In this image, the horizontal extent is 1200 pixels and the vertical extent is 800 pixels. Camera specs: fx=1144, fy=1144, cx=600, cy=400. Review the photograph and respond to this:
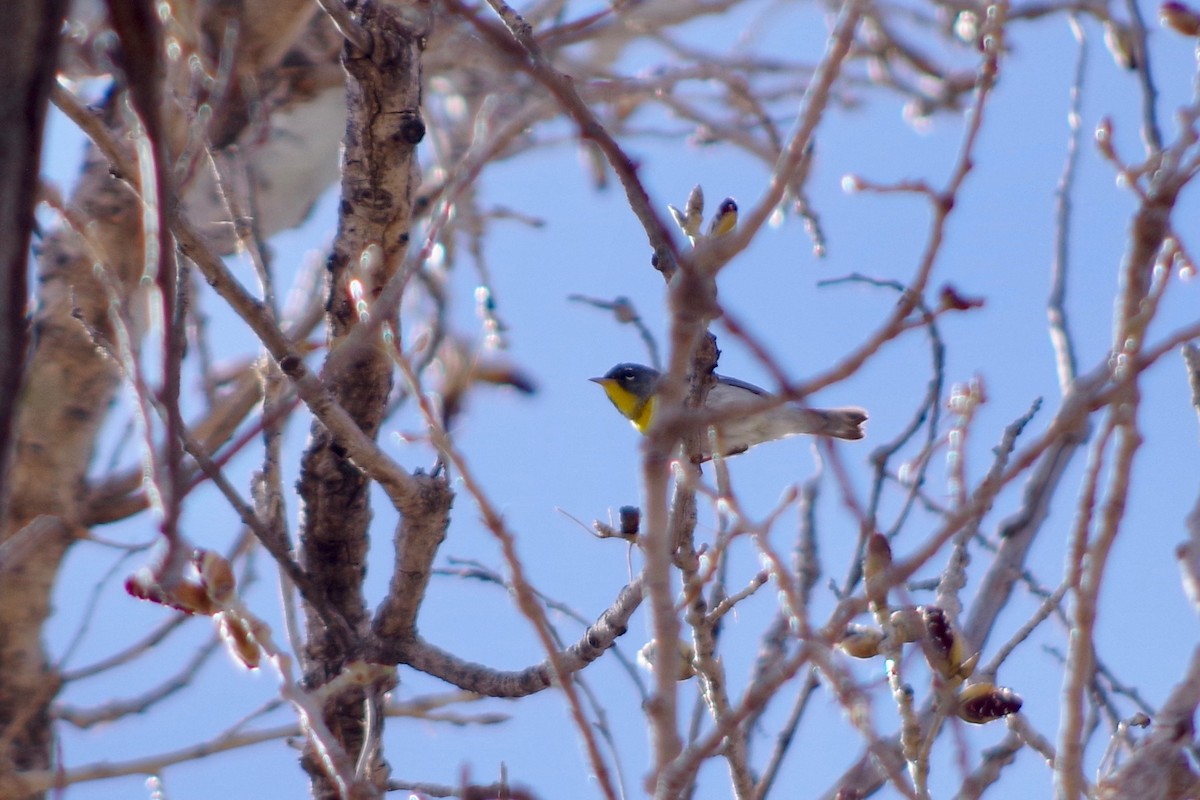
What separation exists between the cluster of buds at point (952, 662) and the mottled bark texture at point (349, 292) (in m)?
0.93

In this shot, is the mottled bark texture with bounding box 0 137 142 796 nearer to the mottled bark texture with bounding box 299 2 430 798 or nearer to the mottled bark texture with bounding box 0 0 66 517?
the mottled bark texture with bounding box 299 2 430 798

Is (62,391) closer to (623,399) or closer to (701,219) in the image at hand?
(701,219)

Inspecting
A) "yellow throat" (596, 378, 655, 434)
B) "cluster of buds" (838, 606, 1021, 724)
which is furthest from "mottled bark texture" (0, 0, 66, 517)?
"yellow throat" (596, 378, 655, 434)

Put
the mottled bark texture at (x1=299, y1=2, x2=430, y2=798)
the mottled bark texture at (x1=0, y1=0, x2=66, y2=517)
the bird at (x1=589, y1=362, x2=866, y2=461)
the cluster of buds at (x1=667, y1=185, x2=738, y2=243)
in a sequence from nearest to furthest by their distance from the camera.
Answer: the mottled bark texture at (x1=0, y1=0, x2=66, y2=517), the cluster of buds at (x1=667, y1=185, x2=738, y2=243), the mottled bark texture at (x1=299, y1=2, x2=430, y2=798), the bird at (x1=589, y1=362, x2=866, y2=461)

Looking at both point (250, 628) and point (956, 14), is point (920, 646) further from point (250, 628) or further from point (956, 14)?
point (956, 14)

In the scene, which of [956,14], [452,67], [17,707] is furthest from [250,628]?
[956,14]

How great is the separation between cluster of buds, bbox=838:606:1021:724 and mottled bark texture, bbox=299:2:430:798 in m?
0.93

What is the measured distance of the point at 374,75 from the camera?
2213 mm

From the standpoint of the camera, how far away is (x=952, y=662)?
5.11ft

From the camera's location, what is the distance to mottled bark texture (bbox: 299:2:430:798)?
2.21m

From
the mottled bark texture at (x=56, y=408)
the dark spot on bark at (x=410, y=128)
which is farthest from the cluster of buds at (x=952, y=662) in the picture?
the mottled bark texture at (x=56, y=408)

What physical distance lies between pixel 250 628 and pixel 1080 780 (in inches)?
35.9

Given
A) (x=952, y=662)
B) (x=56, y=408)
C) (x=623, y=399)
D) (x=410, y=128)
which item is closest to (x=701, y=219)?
(x=952, y=662)

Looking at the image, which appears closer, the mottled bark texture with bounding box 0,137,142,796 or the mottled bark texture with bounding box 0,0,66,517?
the mottled bark texture with bounding box 0,0,66,517
